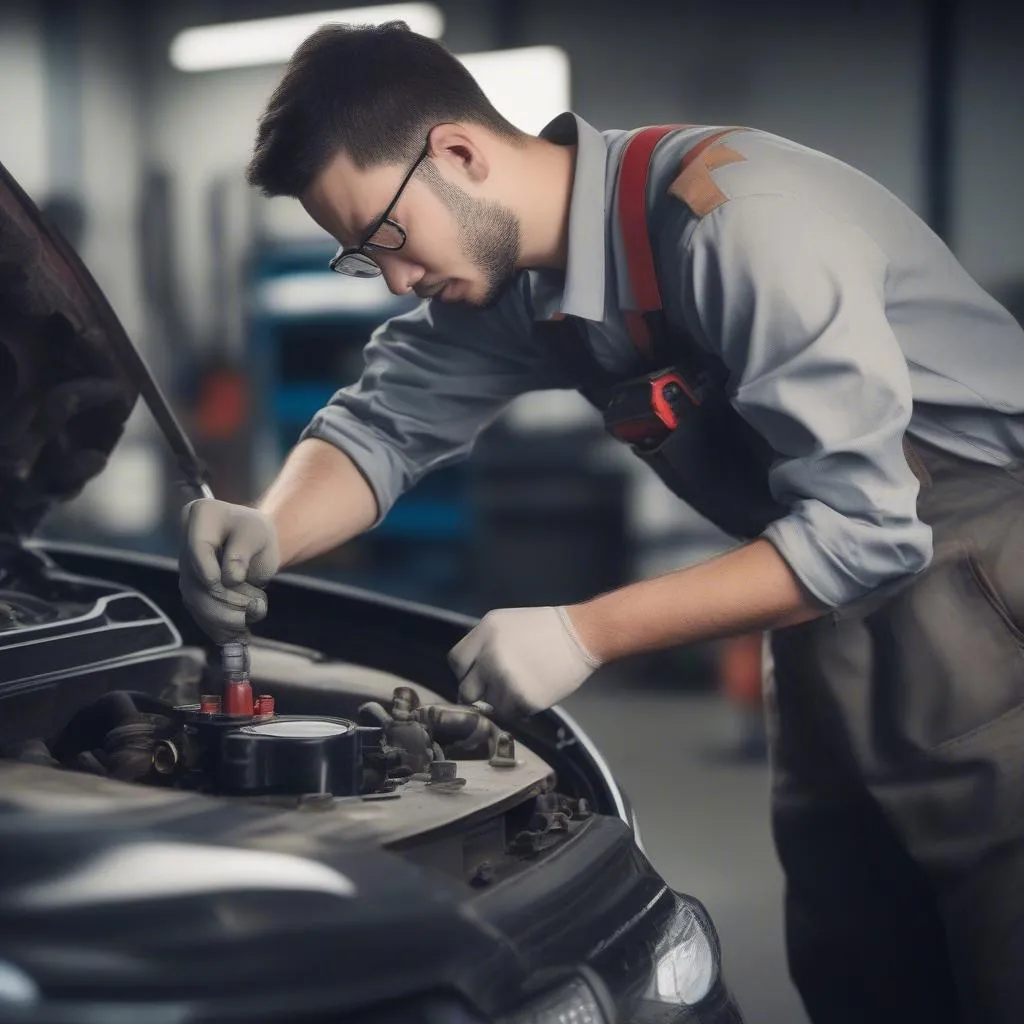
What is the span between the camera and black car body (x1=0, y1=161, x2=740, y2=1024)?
0.77 m

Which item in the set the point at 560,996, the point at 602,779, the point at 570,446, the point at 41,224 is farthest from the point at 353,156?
the point at 570,446

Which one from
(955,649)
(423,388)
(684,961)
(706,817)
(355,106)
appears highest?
(355,106)

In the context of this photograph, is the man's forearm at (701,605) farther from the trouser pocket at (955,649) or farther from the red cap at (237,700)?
the red cap at (237,700)

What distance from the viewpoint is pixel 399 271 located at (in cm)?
137

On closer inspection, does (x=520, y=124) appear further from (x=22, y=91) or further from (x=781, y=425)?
(x=781, y=425)

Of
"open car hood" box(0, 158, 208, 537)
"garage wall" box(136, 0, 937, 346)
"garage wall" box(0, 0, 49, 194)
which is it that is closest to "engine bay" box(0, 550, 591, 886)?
"open car hood" box(0, 158, 208, 537)

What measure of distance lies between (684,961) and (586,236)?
74 centimetres

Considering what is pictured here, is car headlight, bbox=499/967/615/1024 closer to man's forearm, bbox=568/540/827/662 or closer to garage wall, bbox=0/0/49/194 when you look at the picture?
man's forearm, bbox=568/540/827/662

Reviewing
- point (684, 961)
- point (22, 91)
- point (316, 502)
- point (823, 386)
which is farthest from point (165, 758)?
point (22, 91)

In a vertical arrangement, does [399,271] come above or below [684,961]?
above

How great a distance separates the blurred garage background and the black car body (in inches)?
114

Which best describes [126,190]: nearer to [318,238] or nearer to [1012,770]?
[318,238]

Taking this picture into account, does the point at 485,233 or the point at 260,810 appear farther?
the point at 485,233

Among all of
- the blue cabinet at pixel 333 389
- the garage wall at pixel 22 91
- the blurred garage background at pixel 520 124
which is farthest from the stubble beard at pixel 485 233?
the garage wall at pixel 22 91
